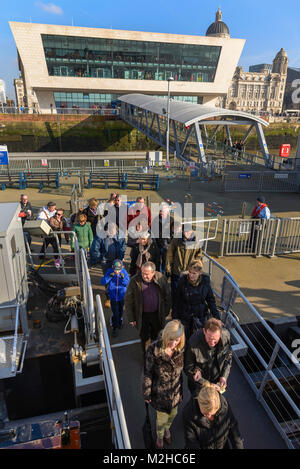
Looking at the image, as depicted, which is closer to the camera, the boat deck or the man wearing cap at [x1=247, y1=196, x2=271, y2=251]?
the boat deck

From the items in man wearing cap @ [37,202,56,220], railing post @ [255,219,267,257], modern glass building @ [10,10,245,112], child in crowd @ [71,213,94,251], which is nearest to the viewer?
child in crowd @ [71,213,94,251]

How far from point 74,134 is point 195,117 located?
30.2 metres

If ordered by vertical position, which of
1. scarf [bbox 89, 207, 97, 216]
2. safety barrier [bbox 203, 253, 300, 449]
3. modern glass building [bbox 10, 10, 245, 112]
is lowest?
safety barrier [bbox 203, 253, 300, 449]

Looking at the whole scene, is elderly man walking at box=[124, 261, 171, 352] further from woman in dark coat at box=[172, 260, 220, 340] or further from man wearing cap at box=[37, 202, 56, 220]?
man wearing cap at box=[37, 202, 56, 220]

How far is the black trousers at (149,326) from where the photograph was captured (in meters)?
4.36

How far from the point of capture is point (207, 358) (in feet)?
11.1

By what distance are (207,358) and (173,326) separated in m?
0.69

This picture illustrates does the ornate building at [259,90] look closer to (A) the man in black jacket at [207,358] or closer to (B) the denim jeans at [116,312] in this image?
(B) the denim jeans at [116,312]

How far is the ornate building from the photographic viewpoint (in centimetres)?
11988

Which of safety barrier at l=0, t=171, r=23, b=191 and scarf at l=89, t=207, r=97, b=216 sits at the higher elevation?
scarf at l=89, t=207, r=97, b=216

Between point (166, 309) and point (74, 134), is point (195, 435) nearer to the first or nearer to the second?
point (166, 309)

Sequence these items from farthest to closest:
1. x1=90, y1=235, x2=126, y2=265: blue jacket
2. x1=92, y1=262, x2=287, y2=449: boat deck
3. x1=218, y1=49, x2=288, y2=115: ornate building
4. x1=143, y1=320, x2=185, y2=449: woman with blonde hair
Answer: x1=218, y1=49, x2=288, y2=115: ornate building → x1=90, y1=235, x2=126, y2=265: blue jacket → x1=92, y1=262, x2=287, y2=449: boat deck → x1=143, y1=320, x2=185, y2=449: woman with blonde hair

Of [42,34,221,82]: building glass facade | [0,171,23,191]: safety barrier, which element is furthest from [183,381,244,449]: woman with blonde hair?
[42,34,221,82]: building glass facade
